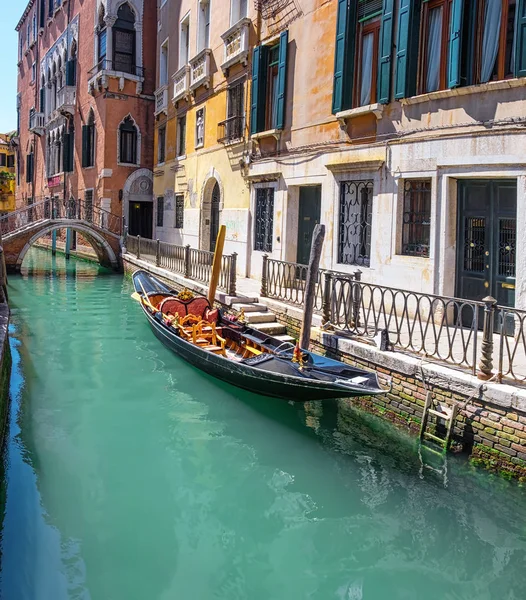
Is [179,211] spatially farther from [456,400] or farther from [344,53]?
[456,400]

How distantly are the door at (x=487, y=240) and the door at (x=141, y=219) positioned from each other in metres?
16.9

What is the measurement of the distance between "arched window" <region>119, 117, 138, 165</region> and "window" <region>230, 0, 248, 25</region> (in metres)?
9.42

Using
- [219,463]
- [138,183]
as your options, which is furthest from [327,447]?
[138,183]

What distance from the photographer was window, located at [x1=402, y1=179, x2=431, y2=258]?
8953 millimetres

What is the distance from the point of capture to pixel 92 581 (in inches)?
163

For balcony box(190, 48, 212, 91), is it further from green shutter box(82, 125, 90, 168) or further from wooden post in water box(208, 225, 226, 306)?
green shutter box(82, 125, 90, 168)

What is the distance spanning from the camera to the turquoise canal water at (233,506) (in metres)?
4.21

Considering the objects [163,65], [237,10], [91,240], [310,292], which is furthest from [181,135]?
[310,292]

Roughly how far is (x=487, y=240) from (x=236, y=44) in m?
8.81

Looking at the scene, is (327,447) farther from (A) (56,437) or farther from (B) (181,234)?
(B) (181,234)

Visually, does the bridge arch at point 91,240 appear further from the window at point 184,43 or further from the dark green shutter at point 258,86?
the dark green shutter at point 258,86

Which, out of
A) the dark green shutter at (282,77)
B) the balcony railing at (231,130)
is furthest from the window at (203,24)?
the dark green shutter at (282,77)

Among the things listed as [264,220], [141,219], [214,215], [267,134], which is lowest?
[264,220]

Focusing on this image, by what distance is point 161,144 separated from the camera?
70.2 feet
